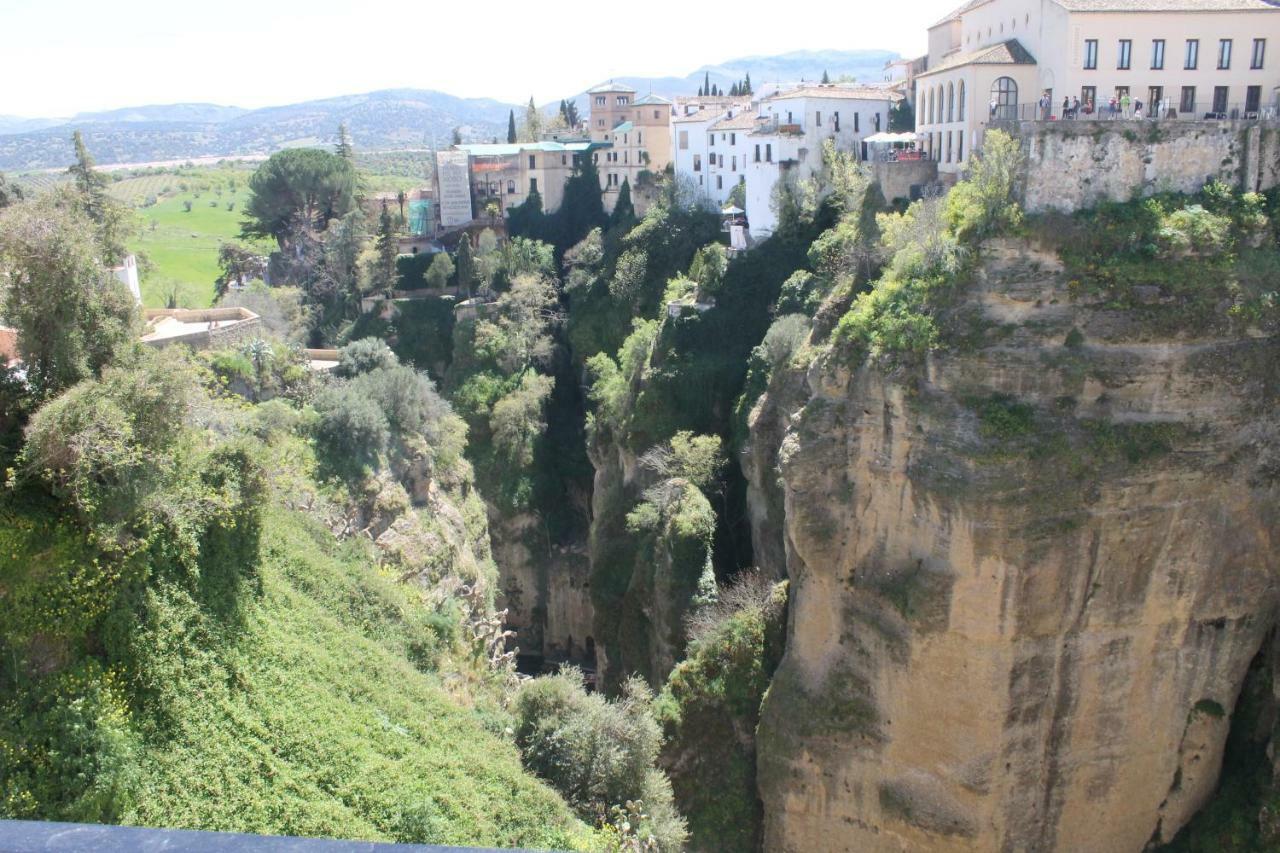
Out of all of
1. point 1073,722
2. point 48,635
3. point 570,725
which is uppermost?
point 48,635

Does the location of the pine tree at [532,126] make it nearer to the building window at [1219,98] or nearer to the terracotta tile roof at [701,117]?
the terracotta tile roof at [701,117]

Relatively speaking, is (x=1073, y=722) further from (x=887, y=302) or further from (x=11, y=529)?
(x=11, y=529)

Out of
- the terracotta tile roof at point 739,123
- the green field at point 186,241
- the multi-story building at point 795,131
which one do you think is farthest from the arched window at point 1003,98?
the green field at point 186,241

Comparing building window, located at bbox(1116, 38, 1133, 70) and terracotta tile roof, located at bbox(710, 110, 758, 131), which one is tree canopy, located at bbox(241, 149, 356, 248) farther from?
building window, located at bbox(1116, 38, 1133, 70)

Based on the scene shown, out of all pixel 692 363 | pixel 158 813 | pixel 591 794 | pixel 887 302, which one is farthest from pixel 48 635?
pixel 692 363

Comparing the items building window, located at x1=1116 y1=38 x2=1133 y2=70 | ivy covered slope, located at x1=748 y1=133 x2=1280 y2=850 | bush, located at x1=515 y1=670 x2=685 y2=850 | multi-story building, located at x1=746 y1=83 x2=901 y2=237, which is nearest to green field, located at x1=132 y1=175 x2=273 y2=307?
multi-story building, located at x1=746 y1=83 x2=901 y2=237

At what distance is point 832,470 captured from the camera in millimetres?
21953

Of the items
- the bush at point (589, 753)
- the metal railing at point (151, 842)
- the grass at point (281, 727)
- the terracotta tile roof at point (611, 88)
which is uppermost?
the terracotta tile roof at point (611, 88)

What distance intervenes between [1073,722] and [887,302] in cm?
969

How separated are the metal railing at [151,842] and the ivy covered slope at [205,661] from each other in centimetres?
956

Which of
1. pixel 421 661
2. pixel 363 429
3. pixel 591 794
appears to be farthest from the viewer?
pixel 363 429

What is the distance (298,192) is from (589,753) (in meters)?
46.6

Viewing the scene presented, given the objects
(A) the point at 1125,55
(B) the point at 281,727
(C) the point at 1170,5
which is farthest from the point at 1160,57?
(B) the point at 281,727

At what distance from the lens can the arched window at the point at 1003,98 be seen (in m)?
27.3
